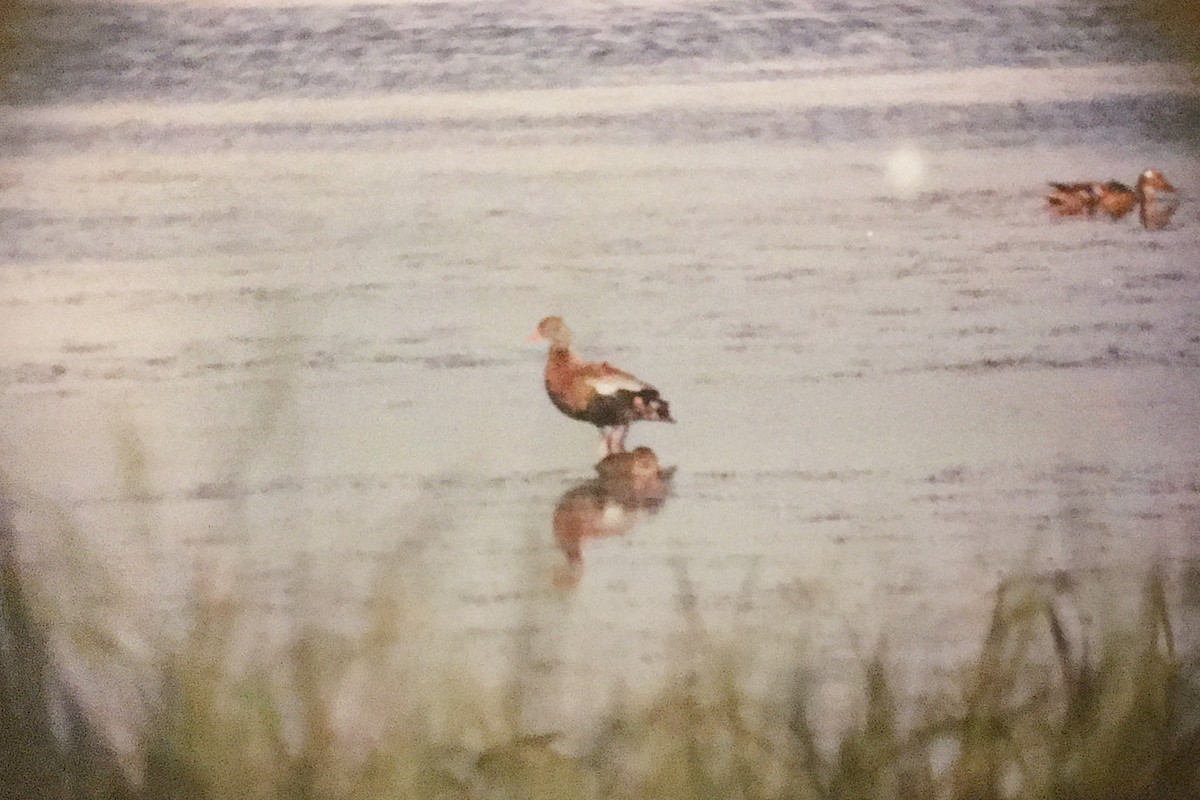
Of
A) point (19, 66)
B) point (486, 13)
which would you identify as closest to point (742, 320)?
point (486, 13)

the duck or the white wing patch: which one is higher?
the white wing patch

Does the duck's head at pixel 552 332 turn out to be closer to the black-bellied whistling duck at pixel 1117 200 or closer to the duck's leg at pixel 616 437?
the duck's leg at pixel 616 437

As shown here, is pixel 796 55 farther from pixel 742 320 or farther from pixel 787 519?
pixel 787 519

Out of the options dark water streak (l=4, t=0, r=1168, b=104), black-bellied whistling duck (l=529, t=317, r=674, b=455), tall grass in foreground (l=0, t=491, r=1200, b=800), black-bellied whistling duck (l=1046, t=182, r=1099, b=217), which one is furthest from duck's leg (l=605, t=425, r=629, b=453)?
black-bellied whistling duck (l=1046, t=182, r=1099, b=217)

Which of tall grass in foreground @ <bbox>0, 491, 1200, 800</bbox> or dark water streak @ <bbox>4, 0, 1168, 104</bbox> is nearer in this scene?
tall grass in foreground @ <bbox>0, 491, 1200, 800</bbox>

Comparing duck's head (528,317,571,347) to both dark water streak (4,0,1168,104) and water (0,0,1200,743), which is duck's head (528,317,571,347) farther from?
dark water streak (4,0,1168,104)

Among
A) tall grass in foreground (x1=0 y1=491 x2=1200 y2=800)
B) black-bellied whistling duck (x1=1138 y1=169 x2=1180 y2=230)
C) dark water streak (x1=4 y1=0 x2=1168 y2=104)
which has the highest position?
dark water streak (x1=4 y1=0 x2=1168 y2=104)

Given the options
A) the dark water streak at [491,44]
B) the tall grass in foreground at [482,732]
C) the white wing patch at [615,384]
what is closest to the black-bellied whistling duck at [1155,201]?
the dark water streak at [491,44]
